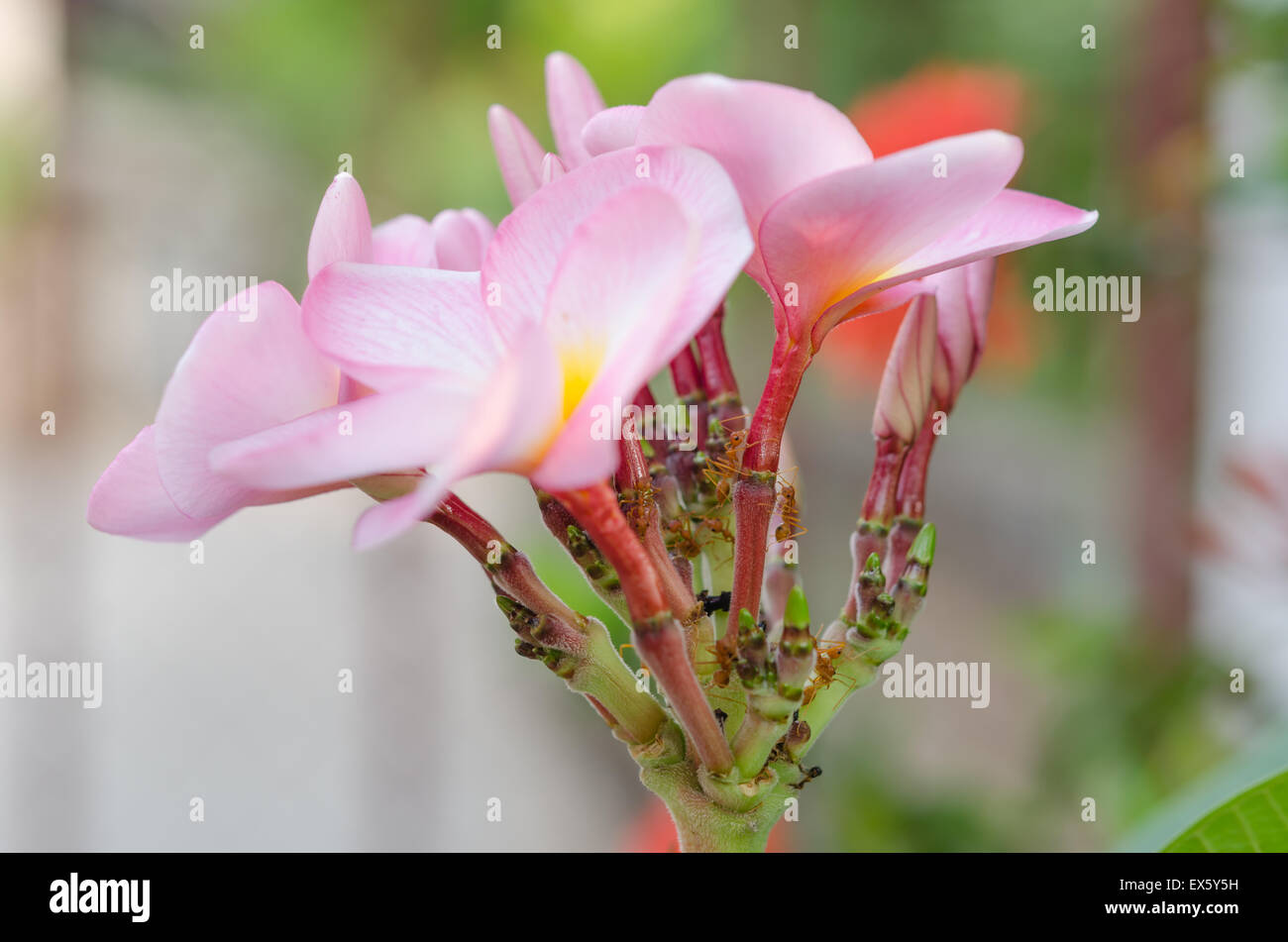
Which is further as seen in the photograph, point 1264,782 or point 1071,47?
point 1071,47

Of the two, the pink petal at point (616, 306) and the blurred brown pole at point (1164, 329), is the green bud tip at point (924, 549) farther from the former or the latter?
the blurred brown pole at point (1164, 329)

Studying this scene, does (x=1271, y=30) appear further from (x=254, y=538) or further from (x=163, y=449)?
(x=254, y=538)

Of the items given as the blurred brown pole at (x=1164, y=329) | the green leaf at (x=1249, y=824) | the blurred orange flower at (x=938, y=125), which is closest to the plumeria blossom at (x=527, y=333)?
the green leaf at (x=1249, y=824)

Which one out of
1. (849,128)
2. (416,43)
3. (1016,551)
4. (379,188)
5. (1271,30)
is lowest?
(1016,551)

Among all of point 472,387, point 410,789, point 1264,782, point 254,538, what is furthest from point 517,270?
point 254,538

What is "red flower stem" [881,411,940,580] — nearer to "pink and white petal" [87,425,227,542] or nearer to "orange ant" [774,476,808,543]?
"orange ant" [774,476,808,543]

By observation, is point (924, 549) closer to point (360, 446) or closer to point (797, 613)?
point (797, 613)

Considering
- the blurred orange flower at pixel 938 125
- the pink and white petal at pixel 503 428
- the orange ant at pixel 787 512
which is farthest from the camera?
the blurred orange flower at pixel 938 125

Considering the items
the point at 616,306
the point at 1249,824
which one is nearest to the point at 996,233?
the point at 616,306
